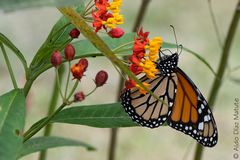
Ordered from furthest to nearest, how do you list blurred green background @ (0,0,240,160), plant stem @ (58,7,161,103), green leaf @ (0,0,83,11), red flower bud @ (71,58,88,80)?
blurred green background @ (0,0,240,160) < red flower bud @ (71,58,88,80) < plant stem @ (58,7,161,103) < green leaf @ (0,0,83,11)

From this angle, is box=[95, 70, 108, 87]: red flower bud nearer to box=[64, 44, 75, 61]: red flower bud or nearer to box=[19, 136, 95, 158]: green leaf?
box=[64, 44, 75, 61]: red flower bud

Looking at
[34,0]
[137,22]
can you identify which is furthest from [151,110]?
[34,0]

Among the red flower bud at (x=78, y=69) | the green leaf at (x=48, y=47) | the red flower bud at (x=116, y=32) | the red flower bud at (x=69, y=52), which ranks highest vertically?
the red flower bud at (x=116, y=32)

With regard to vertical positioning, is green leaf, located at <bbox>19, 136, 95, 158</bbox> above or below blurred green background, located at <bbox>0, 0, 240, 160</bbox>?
below

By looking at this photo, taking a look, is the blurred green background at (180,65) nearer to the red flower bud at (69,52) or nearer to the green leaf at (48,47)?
the green leaf at (48,47)

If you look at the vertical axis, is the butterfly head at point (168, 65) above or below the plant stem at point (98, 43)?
above

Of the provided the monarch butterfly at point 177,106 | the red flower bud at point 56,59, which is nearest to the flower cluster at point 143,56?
the red flower bud at point 56,59

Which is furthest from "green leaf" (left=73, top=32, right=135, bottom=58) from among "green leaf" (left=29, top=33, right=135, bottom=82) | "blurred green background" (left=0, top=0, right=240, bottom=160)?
"blurred green background" (left=0, top=0, right=240, bottom=160)

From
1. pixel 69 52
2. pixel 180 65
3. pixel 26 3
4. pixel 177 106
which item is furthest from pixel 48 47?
pixel 180 65

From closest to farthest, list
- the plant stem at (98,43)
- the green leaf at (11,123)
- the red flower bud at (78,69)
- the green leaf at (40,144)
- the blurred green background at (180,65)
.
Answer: the plant stem at (98,43) < the green leaf at (11,123) < the red flower bud at (78,69) < the green leaf at (40,144) < the blurred green background at (180,65)

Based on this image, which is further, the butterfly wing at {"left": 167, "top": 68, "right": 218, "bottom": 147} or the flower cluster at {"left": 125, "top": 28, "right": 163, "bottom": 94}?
the butterfly wing at {"left": 167, "top": 68, "right": 218, "bottom": 147}
